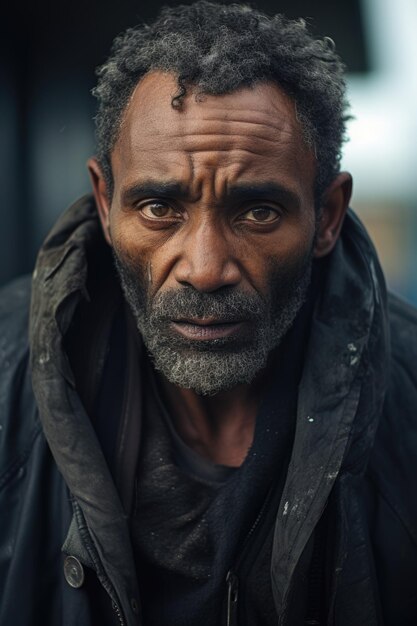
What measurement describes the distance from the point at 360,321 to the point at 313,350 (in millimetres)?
165

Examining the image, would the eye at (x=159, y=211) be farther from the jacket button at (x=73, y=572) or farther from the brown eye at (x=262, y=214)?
the jacket button at (x=73, y=572)

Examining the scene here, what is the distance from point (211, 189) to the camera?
2.17 m

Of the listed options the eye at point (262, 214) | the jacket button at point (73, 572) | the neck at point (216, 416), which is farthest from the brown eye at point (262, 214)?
the jacket button at point (73, 572)

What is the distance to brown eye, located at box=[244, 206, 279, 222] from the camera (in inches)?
88.4

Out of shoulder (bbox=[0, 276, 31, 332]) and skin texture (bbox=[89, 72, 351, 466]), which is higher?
skin texture (bbox=[89, 72, 351, 466])

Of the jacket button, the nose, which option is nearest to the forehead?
the nose

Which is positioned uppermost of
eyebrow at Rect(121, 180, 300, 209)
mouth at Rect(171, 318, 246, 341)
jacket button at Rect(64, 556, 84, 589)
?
eyebrow at Rect(121, 180, 300, 209)

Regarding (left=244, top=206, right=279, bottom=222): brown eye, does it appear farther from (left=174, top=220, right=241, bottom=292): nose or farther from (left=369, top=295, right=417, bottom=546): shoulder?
(left=369, top=295, right=417, bottom=546): shoulder

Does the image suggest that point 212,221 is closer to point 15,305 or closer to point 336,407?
point 336,407

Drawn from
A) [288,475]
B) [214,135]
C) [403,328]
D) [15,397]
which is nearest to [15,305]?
[15,397]

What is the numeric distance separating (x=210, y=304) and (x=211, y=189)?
31 centimetres

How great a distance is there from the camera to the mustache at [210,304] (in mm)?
2168

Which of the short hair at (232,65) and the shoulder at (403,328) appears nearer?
the short hair at (232,65)

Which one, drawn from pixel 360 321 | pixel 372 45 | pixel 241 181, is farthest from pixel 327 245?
pixel 372 45
